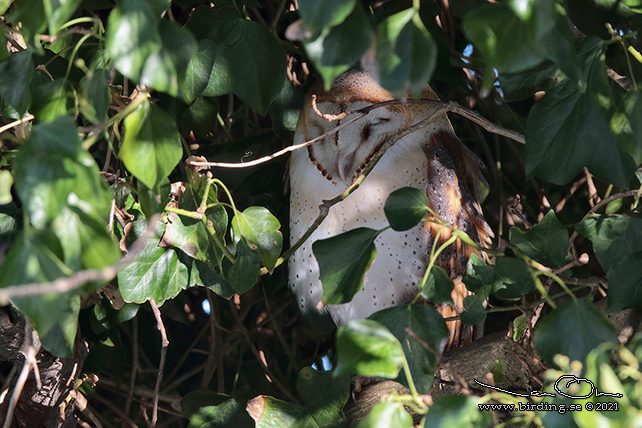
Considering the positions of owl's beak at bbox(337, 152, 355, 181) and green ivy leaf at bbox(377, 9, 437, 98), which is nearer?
green ivy leaf at bbox(377, 9, 437, 98)

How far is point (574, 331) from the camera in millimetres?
624

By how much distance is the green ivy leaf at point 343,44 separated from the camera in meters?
0.54

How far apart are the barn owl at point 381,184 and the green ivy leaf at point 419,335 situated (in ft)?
2.09

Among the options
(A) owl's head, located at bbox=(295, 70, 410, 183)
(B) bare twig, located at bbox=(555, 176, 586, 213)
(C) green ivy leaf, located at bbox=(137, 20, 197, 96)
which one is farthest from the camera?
(B) bare twig, located at bbox=(555, 176, 586, 213)

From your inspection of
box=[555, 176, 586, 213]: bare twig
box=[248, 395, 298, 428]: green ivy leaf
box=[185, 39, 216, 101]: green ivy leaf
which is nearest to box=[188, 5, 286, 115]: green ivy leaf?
box=[185, 39, 216, 101]: green ivy leaf

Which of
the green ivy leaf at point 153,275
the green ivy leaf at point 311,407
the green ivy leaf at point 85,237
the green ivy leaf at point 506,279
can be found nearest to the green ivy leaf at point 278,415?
the green ivy leaf at point 311,407

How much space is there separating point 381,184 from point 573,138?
614 mm

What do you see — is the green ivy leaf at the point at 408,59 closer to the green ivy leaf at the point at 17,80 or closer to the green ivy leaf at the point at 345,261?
the green ivy leaf at the point at 345,261

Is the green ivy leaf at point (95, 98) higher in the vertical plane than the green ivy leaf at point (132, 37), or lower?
lower

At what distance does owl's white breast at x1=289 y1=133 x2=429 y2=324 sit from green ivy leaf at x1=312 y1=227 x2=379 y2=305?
58 cm

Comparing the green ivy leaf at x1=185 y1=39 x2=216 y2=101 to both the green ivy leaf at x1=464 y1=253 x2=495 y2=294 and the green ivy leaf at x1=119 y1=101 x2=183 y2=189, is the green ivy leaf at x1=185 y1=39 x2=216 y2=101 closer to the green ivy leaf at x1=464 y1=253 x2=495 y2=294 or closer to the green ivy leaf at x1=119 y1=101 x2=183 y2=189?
the green ivy leaf at x1=119 y1=101 x2=183 y2=189

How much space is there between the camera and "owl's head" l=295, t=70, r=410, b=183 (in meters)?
1.34

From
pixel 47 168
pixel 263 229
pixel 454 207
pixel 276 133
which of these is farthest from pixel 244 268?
pixel 454 207

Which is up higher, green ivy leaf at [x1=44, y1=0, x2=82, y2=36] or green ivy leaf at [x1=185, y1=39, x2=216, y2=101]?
green ivy leaf at [x1=44, y1=0, x2=82, y2=36]
